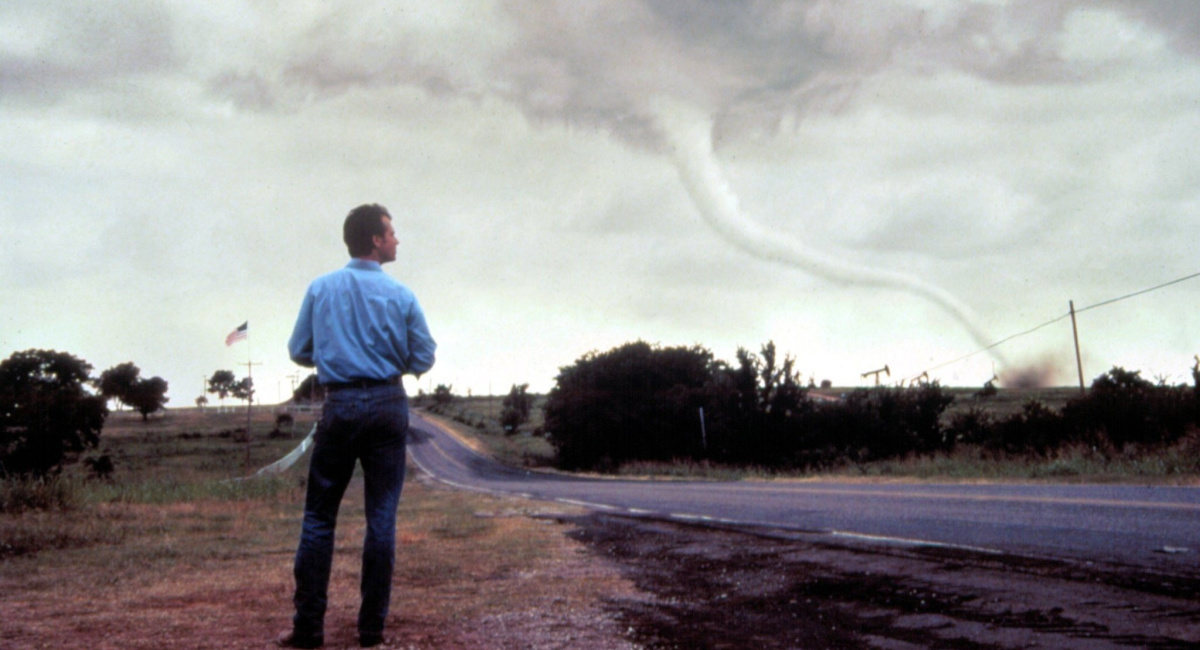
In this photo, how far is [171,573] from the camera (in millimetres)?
6324

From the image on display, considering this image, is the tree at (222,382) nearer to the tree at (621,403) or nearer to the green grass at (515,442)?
the green grass at (515,442)

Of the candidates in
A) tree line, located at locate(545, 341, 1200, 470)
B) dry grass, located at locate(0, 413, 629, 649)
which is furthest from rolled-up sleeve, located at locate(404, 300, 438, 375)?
tree line, located at locate(545, 341, 1200, 470)

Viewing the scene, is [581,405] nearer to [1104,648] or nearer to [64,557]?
[64,557]

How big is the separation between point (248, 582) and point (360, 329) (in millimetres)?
2309

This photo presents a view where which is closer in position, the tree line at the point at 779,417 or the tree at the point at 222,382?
the tree line at the point at 779,417

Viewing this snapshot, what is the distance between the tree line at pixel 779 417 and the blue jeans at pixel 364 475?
2171 cm

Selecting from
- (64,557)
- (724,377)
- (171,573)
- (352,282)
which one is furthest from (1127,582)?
(724,377)

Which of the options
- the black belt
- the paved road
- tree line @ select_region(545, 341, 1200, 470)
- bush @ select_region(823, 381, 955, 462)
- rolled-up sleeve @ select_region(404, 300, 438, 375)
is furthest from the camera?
bush @ select_region(823, 381, 955, 462)

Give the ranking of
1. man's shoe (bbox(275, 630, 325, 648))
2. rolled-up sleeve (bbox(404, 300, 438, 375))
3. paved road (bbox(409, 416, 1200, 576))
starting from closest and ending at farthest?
1. man's shoe (bbox(275, 630, 325, 648))
2. rolled-up sleeve (bbox(404, 300, 438, 375))
3. paved road (bbox(409, 416, 1200, 576))

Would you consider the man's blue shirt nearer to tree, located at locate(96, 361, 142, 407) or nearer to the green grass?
the green grass

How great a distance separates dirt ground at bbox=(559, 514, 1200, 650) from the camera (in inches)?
157

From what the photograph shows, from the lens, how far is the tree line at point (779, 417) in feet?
92.7

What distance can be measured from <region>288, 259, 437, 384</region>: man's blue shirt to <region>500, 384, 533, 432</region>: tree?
100190 millimetres

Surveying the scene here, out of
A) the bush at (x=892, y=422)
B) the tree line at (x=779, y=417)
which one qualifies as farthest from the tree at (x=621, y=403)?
the bush at (x=892, y=422)
